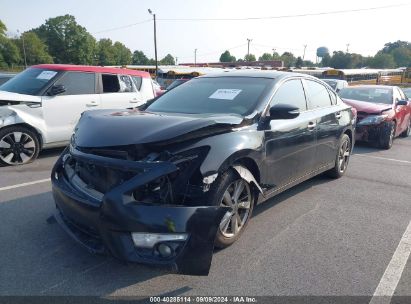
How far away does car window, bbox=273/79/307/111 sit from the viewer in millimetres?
4262

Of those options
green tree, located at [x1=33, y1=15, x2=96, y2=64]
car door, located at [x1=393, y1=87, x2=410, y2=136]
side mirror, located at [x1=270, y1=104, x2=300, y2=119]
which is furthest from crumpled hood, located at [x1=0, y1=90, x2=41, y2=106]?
green tree, located at [x1=33, y1=15, x2=96, y2=64]

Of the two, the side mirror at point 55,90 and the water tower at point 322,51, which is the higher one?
the water tower at point 322,51

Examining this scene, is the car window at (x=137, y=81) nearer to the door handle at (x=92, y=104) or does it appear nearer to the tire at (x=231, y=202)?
the door handle at (x=92, y=104)

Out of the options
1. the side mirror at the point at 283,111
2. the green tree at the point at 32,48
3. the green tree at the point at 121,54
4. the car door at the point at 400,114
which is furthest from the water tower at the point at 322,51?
the side mirror at the point at 283,111

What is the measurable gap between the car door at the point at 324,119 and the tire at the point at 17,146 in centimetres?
453

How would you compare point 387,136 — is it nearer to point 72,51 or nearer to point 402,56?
point 72,51

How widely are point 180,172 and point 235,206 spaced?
807mm

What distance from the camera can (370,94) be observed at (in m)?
10.1

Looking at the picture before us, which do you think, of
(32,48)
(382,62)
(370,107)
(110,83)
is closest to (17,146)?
(110,83)

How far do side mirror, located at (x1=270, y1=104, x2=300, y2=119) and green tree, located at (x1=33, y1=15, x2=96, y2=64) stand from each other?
102 meters

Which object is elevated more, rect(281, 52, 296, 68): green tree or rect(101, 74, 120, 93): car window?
rect(281, 52, 296, 68): green tree

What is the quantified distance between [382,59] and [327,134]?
110116 mm

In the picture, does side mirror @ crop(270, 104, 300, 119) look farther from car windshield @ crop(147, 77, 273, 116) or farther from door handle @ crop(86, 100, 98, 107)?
door handle @ crop(86, 100, 98, 107)

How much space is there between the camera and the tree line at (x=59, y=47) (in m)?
82.4
